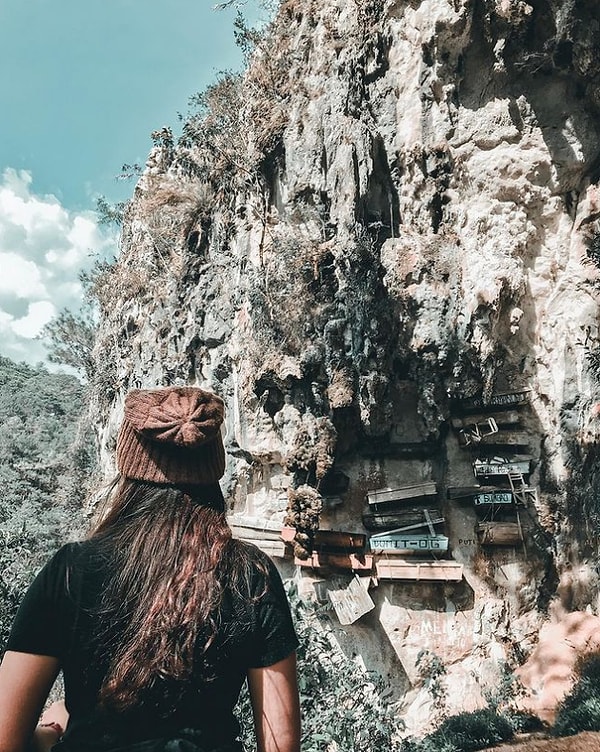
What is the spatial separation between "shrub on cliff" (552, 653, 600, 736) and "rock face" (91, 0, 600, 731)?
1.38 metres

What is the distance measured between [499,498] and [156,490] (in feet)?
25.9

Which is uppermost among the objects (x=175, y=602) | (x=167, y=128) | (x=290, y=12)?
(x=167, y=128)

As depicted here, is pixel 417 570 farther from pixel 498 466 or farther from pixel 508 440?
pixel 508 440

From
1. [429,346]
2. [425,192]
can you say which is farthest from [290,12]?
[429,346]

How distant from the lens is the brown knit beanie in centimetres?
139

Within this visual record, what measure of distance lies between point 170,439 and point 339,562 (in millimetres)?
8144

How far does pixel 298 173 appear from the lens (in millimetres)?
10070

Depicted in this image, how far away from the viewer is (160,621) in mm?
1272

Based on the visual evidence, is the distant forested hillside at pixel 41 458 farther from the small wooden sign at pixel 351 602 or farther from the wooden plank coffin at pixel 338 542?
the small wooden sign at pixel 351 602

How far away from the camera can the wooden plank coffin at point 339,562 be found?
897cm

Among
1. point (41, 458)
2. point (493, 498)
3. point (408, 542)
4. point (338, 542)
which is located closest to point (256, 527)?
point (338, 542)

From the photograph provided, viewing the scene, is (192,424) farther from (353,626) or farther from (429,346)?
(353,626)

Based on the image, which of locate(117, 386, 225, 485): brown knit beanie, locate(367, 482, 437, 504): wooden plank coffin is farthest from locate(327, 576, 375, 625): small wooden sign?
locate(117, 386, 225, 485): brown knit beanie

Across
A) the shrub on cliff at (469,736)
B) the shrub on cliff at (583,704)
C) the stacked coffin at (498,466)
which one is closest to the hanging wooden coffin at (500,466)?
the stacked coffin at (498,466)
